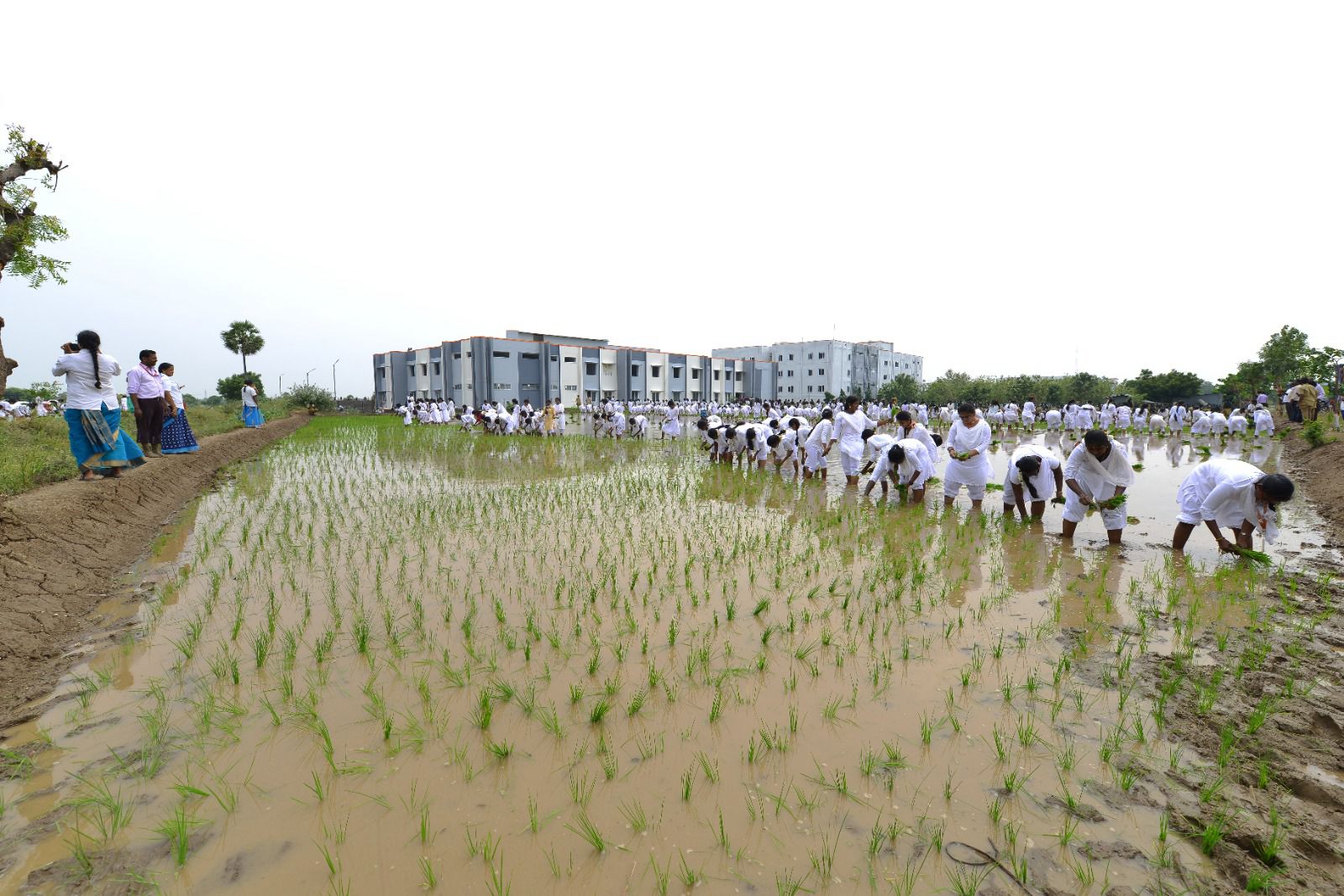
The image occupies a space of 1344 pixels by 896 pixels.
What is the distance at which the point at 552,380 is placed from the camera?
4447 cm

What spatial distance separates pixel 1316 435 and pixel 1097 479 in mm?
11681

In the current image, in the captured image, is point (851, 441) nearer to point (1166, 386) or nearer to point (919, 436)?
point (919, 436)

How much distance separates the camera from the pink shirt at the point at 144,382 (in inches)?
303

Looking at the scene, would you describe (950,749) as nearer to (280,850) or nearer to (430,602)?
(280,850)

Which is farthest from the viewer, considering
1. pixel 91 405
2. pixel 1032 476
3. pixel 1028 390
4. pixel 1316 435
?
pixel 1028 390

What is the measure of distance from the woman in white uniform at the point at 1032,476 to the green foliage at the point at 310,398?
138 ft

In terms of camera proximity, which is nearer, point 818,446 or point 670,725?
point 670,725

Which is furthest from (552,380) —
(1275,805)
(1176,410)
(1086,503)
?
(1275,805)

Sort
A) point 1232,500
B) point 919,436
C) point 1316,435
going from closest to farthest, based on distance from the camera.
Result: point 1232,500 → point 919,436 → point 1316,435

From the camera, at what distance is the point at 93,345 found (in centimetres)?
608

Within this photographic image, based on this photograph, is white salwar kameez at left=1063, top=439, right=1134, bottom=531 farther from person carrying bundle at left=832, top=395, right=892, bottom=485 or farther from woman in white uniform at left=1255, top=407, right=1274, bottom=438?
woman in white uniform at left=1255, top=407, right=1274, bottom=438

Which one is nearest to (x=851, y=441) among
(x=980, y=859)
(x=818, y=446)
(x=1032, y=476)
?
(x=818, y=446)

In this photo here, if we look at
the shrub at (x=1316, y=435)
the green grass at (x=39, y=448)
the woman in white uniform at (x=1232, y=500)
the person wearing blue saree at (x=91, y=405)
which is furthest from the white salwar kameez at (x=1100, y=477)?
the shrub at (x=1316, y=435)

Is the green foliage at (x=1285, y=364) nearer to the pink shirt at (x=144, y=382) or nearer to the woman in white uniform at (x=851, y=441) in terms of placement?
the woman in white uniform at (x=851, y=441)
